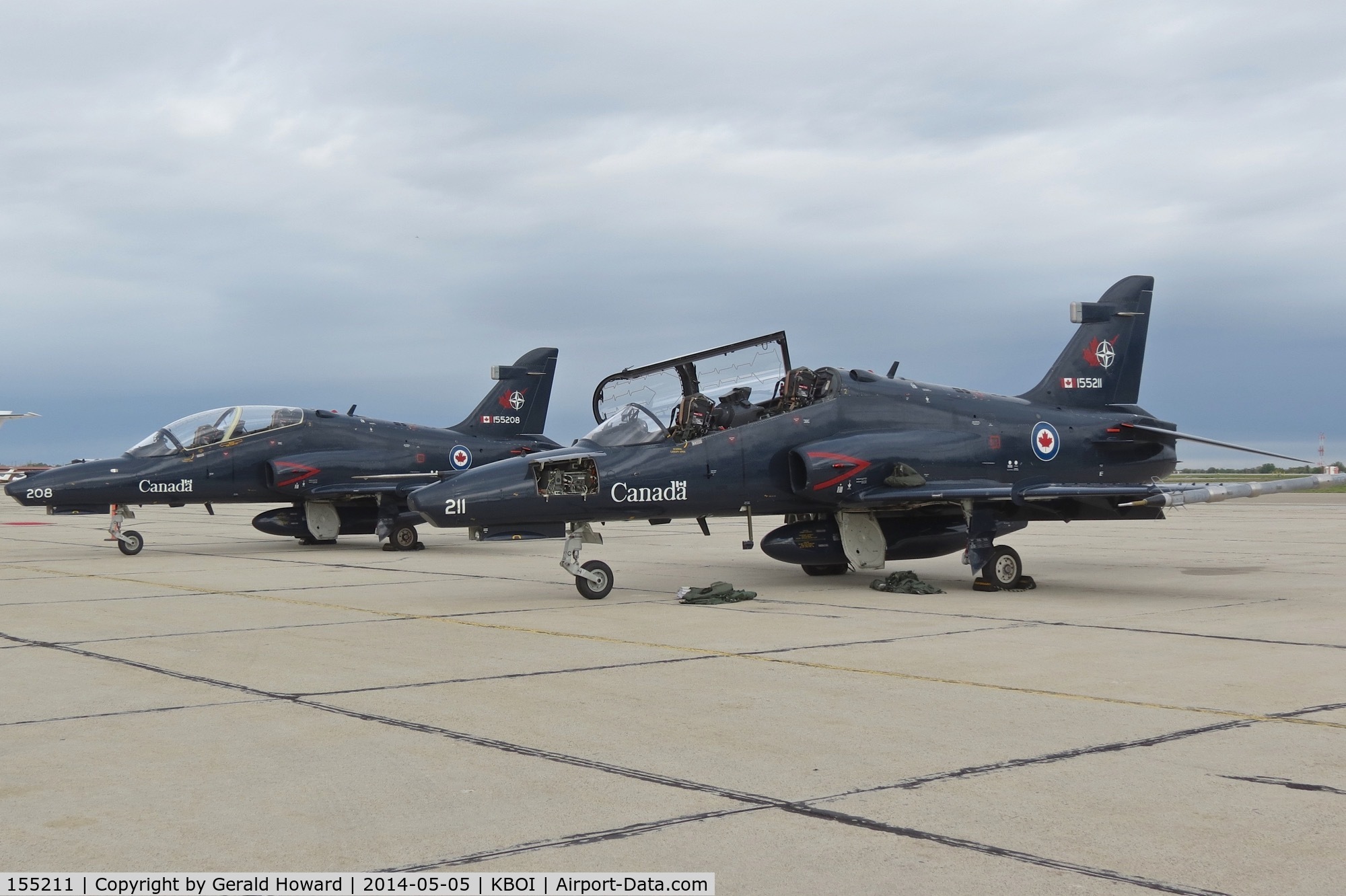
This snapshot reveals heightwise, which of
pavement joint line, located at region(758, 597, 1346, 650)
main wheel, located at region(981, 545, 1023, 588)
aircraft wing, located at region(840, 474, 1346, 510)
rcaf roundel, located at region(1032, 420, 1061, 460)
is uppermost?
rcaf roundel, located at region(1032, 420, 1061, 460)

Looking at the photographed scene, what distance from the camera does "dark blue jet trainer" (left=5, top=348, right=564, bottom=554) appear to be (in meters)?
18.0

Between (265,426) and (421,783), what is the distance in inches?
619

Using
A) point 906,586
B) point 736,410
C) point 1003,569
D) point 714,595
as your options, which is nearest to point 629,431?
point 736,410

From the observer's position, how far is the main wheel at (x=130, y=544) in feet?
60.9

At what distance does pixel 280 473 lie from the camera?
19141mm

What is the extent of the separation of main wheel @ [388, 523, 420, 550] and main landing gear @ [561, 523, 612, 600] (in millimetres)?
8555

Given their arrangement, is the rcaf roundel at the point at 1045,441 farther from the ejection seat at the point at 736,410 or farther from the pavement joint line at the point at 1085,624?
the ejection seat at the point at 736,410

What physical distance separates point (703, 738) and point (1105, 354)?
1192cm

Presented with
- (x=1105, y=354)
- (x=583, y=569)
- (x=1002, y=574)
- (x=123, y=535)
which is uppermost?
(x=1105, y=354)

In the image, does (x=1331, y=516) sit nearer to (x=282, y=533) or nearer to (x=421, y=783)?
(x=282, y=533)

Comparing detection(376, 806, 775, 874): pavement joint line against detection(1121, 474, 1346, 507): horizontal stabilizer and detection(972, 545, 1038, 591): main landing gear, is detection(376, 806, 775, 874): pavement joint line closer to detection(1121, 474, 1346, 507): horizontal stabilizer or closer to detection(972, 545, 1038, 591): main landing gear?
detection(1121, 474, 1346, 507): horizontal stabilizer

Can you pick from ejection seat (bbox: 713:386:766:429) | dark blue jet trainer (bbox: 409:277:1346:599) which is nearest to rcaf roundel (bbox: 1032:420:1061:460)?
dark blue jet trainer (bbox: 409:277:1346:599)

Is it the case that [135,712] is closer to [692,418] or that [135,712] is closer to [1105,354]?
[692,418]

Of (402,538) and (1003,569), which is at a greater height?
(402,538)
